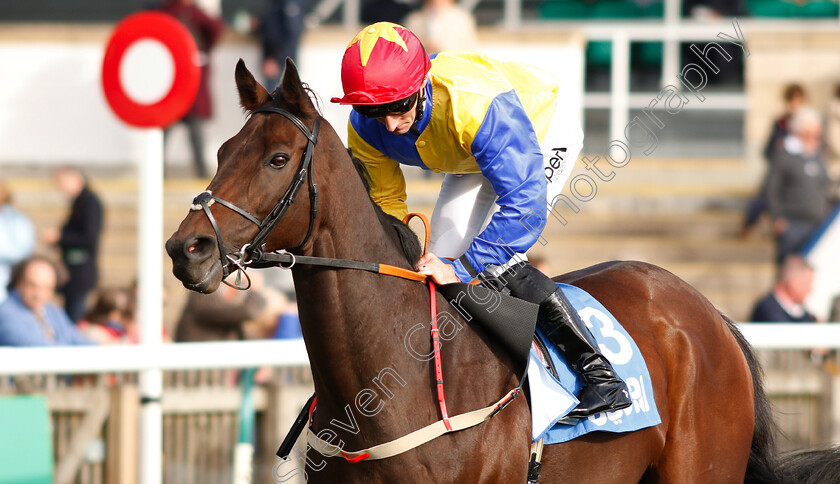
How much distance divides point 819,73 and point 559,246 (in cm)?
334

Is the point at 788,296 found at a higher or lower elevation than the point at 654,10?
lower

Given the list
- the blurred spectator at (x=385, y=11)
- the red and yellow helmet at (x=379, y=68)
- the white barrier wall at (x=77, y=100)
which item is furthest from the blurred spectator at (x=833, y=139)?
the red and yellow helmet at (x=379, y=68)

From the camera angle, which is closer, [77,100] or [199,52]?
[199,52]

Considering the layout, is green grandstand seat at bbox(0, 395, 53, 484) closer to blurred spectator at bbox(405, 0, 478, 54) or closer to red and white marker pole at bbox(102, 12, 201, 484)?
red and white marker pole at bbox(102, 12, 201, 484)

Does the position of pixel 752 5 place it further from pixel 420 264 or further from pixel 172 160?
pixel 420 264

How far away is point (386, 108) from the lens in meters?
2.90

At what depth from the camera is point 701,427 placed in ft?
11.7

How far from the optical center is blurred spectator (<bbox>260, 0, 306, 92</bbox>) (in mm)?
9062

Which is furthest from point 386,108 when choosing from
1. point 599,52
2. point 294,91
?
point 599,52

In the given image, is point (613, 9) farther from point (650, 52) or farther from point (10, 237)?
point (10, 237)

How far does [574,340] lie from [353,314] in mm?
804

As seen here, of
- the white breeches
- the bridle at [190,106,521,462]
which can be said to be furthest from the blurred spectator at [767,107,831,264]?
the bridle at [190,106,521,462]

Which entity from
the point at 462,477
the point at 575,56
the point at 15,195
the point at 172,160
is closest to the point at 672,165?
the point at 575,56

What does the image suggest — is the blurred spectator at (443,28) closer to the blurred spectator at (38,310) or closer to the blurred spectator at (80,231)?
the blurred spectator at (80,231)
